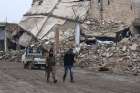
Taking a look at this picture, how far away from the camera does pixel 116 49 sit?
42.2 metres

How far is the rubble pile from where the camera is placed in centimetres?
3672

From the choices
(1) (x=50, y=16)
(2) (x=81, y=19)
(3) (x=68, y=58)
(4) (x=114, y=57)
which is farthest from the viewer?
(1) (x=50, y=16)

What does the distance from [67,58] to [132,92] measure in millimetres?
5242

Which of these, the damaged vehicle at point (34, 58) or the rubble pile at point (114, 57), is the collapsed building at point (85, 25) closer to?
the rubble pile at point (114, 57)

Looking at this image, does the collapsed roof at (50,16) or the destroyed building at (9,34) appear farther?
the destroyed building at (9,34)

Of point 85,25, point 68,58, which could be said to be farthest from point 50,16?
point 68,58

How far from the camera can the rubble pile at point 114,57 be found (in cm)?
3672

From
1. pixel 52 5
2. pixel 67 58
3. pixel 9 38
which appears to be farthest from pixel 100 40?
pixel 67 58

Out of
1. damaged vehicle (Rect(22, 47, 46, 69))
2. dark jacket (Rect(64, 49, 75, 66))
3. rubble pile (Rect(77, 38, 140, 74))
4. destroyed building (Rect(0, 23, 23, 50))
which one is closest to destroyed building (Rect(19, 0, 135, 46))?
destroyed building (Rect(0, 23, 23, 50))

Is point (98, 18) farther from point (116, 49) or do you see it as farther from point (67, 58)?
point (67, 58)

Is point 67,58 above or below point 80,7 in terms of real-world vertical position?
below

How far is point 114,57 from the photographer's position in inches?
1587

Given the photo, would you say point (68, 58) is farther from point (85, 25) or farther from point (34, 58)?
point (85, 25)

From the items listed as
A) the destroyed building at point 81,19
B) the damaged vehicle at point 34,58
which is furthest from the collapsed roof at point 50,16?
the damaged vehicle at point 34,58
